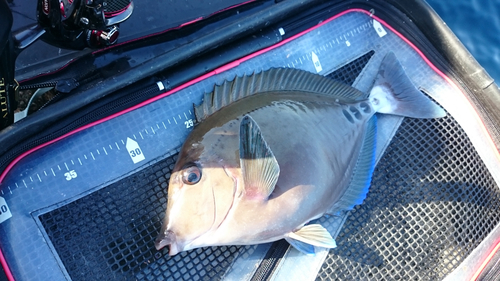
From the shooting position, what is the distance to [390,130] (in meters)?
2.29

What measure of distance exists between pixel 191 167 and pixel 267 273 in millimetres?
709

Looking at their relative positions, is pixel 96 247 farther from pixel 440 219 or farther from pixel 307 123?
pixel 440 219

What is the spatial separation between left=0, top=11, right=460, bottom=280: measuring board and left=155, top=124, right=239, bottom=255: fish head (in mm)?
377

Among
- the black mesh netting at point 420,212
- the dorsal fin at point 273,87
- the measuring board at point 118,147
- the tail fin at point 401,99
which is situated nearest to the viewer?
the measuring board at point 118,147

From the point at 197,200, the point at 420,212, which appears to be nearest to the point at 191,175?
the point at 197,200

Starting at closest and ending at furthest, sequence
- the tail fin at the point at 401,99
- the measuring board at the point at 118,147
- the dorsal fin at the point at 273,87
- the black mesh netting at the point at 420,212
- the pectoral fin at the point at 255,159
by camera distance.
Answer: the pectoral fin at the point at 255,159, the measuring board at the point at 118,147, the dorsal fin at the point at 273,87, the black mesh netting at the point at 420,212, the tail fin at the point at 401,99

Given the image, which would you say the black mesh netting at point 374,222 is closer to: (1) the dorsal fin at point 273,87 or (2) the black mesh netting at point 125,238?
(2) the black mesh netting at point 125,238

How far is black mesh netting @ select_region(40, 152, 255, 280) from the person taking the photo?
69.7 inches

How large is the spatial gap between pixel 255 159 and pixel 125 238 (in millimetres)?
757

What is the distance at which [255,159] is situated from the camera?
Result: 1617mm

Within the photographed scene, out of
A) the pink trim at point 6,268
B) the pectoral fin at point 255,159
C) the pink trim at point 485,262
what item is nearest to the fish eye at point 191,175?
the pectoral fin at point 255,159

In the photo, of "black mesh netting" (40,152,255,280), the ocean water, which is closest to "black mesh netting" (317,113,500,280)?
"black mesh netting" (40,152,255,280)

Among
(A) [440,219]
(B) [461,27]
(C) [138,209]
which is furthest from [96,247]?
(B) [461,27]

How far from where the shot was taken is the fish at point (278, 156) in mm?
1634
